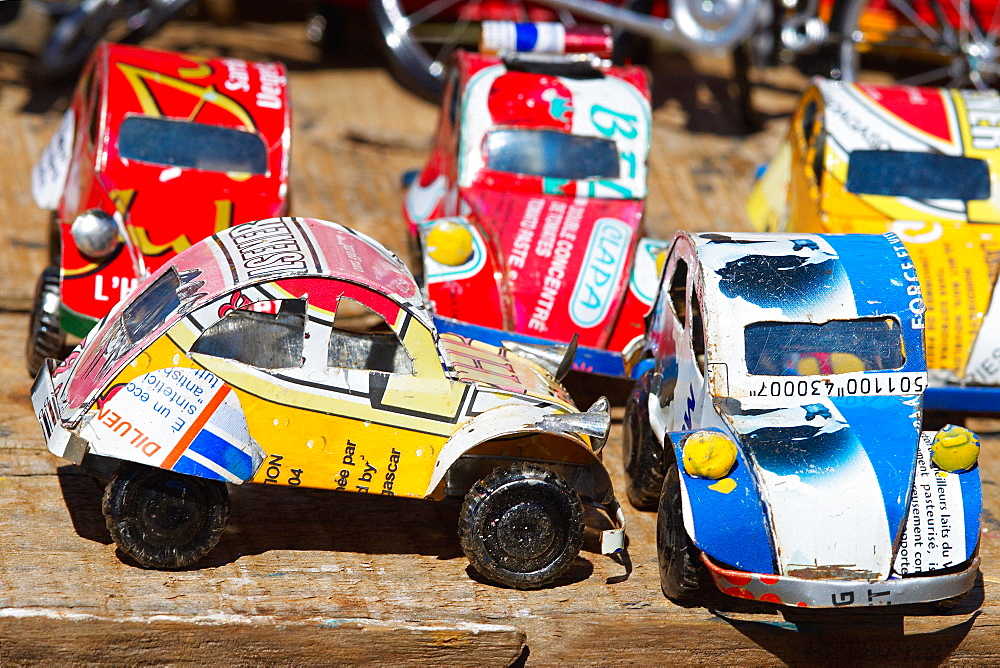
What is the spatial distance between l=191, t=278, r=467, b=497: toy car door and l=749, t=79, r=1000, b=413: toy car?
3552 mm

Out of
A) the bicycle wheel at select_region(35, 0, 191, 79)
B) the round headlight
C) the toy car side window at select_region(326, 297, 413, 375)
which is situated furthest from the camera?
the bicycle wheel at select_region(35, 0, 191, 79)

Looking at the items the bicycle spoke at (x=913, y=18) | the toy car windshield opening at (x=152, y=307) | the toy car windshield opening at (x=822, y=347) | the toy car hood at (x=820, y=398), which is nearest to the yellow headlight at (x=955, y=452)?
the toy car hood at (x=820, y=398)

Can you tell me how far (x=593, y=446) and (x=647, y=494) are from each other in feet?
3.59

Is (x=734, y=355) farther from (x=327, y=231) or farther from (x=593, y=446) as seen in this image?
(x=327, y=231)

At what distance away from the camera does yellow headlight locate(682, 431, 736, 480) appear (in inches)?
226

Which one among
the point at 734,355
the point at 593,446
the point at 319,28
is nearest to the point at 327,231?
the point at 593,446

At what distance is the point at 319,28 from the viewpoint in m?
12.8

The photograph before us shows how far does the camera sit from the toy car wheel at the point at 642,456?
6973 mm

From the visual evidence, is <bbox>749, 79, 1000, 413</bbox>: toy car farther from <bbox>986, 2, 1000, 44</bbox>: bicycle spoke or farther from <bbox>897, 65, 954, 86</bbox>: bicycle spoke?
<bbox>986, 2, 1000, 44</bbox>: bicycle spoke

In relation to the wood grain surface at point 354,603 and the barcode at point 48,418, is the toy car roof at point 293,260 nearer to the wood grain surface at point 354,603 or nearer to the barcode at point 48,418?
the barcode at point 48,418

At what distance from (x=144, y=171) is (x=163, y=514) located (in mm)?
3097

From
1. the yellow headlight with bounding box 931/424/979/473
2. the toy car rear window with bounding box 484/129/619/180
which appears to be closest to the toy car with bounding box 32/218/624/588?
the yellow headlight with bounding box 931/424/979/473

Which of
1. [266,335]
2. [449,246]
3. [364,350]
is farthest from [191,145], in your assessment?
[364,350]

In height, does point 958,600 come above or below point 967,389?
below
